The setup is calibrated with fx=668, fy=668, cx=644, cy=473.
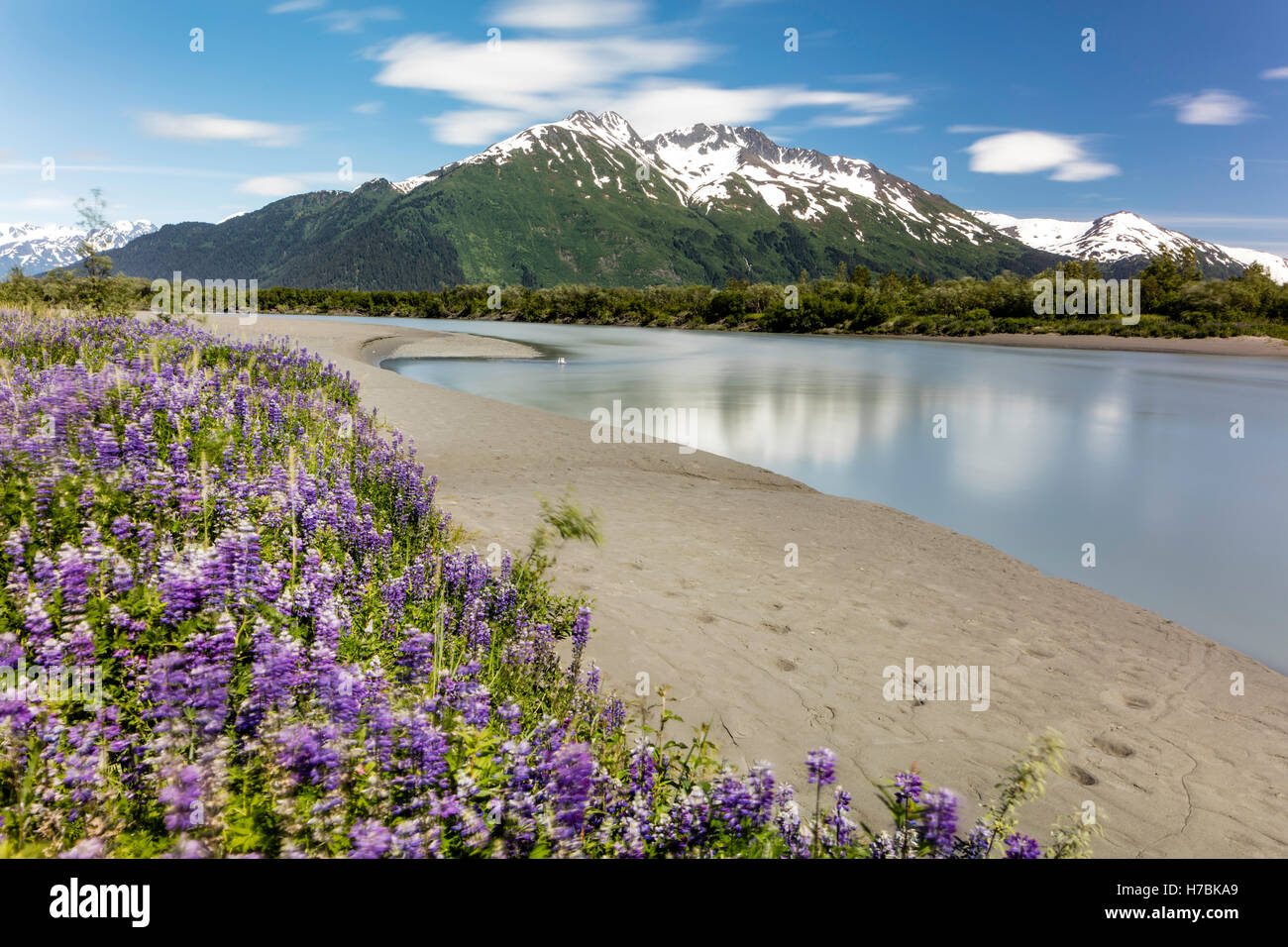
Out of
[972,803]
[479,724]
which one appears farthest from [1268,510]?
[479,724]

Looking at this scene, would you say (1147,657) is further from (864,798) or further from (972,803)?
(864,798)

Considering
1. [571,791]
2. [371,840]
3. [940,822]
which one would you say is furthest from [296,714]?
[940,822]

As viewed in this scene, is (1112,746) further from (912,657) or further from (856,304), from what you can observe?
(856,304)

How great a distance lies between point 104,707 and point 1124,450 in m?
34.1

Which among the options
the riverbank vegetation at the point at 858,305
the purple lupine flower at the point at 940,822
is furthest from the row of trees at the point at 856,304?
the purple lupine flower at the point at 940,822

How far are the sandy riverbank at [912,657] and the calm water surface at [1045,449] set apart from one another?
3.83 m

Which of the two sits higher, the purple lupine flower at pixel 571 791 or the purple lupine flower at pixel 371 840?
the purple lupine flower at pixel 371 840

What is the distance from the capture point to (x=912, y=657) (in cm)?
845

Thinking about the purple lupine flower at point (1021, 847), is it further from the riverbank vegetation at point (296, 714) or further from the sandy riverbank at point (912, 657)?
the sandy riverbank at point (912, 657)

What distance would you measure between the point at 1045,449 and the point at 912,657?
2477 centimetres

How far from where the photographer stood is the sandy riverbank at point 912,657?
605cm

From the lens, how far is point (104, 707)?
3432mm

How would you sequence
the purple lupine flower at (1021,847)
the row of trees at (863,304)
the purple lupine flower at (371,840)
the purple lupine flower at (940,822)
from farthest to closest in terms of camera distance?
the row of trees at (863,304), the purple lupine flower at (1021,847), the purple lupine flower at (940,822), the purple lupine flower at (371,840)

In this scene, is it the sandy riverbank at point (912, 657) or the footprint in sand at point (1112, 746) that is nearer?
the sandy riverbank at point (912, 657)
